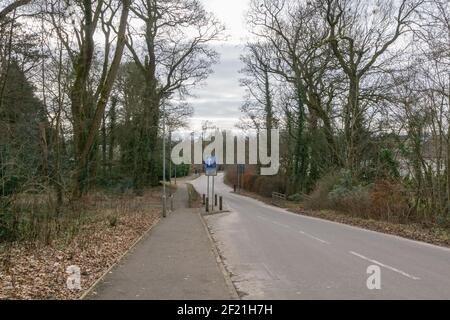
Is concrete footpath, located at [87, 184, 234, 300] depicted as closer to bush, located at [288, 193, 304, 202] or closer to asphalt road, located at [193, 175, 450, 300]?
asphalt road, located at [193, 175, 450, 300]

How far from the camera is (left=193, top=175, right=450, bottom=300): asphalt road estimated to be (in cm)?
862

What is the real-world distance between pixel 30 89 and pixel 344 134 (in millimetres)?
20304

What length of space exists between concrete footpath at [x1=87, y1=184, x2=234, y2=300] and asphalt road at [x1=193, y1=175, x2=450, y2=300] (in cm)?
49

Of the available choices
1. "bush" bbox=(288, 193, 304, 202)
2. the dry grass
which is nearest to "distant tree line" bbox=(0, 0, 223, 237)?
the dry grass

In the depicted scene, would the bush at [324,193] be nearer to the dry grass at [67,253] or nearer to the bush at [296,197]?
the bush at [296,197]

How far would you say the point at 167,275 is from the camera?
33.4 ft

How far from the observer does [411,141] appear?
2419 centimetres

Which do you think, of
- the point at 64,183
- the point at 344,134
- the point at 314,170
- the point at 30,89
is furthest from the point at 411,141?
the point at 314,170

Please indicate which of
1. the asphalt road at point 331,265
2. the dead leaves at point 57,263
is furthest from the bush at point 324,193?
the dead leaves at point 57,263

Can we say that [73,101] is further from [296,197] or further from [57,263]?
Answer: [296,197]

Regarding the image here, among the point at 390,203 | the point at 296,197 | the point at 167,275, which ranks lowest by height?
the point at 296,197

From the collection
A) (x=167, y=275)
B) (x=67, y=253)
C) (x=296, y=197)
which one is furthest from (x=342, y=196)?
(x=167, y=275)

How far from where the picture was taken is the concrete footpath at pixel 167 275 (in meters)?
8.43

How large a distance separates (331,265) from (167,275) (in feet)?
12.2
